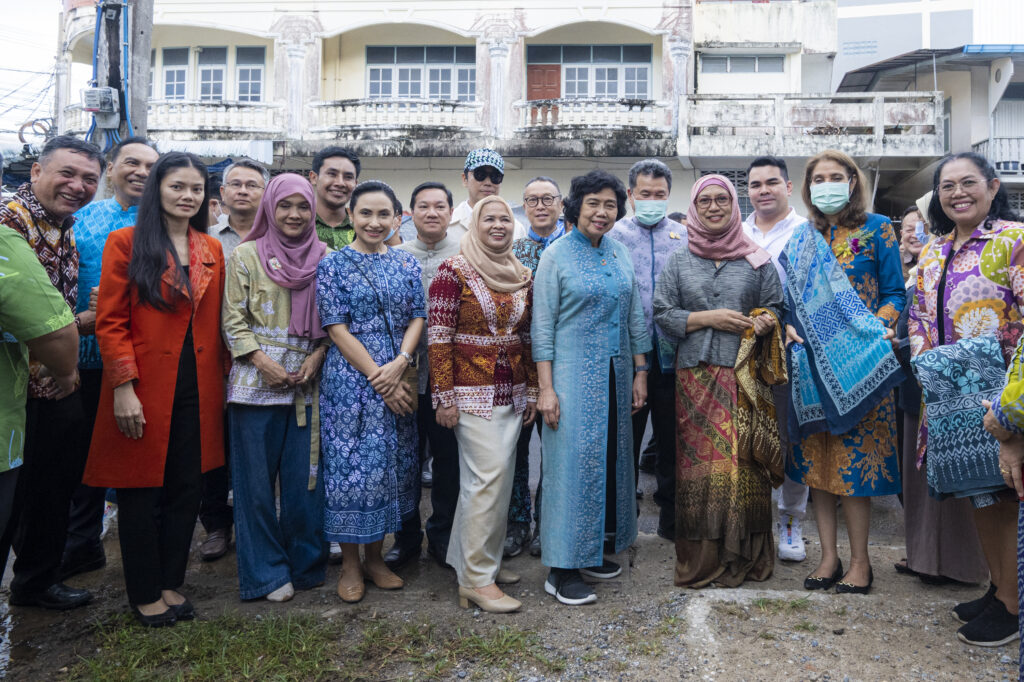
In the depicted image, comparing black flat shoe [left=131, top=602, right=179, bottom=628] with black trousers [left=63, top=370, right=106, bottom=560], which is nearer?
black flat shoe [left=131, top=602, right=179, bottom=628]

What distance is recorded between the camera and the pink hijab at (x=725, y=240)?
11.7 ft

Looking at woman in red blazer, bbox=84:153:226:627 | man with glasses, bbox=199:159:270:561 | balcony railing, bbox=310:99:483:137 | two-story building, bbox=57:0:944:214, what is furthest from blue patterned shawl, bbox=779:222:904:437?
balcony railing, bbox=310:99:483:137

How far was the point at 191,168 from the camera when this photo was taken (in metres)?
3.33

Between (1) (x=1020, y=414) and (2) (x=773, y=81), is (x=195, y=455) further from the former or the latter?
(2) (x=773, y=81)

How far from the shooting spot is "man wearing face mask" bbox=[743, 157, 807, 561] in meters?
3.92

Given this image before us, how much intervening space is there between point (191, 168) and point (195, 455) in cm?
A: 123

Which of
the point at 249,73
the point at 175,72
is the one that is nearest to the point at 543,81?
the point at 249,73

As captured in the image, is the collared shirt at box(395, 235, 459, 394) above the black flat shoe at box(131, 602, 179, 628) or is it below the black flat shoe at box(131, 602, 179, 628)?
above

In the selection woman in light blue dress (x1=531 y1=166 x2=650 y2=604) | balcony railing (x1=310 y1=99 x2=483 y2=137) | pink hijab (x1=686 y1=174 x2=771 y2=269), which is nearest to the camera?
woman in light blue dress (x1=531 y1=166 x2=650 y2=604)

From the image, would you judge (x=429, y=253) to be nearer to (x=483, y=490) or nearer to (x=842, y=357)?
(x=483, y=490)

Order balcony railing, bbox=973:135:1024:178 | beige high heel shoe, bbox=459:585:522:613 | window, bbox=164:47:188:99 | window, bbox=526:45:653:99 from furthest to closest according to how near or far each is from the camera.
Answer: window, bbox=164:47:188:99 < balcony railing, bbox=973:135:1024:178 < window, bbox=526:45:653:99 < beige high heel shoe, bbox=459:585:522:613

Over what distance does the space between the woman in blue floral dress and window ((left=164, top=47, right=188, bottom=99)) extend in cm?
1489

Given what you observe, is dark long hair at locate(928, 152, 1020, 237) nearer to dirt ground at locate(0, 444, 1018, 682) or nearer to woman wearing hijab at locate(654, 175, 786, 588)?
woman wearing hijab at locate(654, 175, 786, 588)

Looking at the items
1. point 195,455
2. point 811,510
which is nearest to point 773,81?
point 811,510
